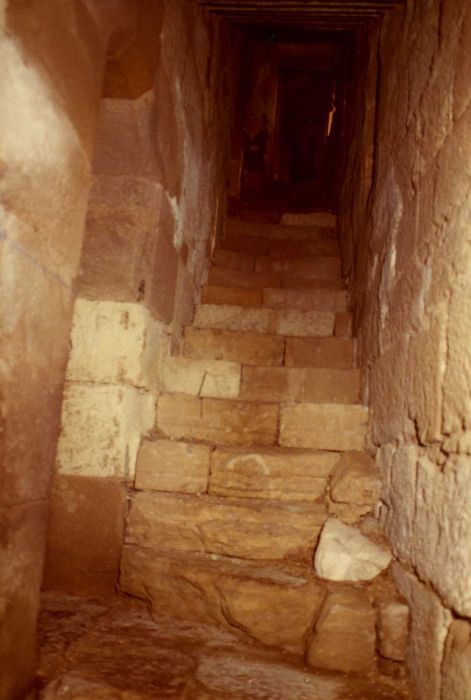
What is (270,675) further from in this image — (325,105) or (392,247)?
(325,105)

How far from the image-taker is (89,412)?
248 cm

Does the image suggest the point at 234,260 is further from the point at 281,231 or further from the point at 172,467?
the point at 172,467

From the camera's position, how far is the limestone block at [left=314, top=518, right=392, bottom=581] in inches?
82.4

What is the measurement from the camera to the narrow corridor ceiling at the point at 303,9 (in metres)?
3.30

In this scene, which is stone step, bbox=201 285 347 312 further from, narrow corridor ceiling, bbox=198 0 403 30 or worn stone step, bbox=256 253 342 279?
narrow corridor ceiling, bbox=198 0 403 30

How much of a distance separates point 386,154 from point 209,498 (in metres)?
2.27

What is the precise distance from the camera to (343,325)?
3830 mm

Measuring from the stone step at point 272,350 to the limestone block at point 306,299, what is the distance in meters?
0.67

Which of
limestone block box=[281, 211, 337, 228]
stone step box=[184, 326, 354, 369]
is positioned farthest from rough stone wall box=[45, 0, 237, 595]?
limestone block box=[281, 211, 337, 228]

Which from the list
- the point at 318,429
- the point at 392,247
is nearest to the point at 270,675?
the point at 318,429

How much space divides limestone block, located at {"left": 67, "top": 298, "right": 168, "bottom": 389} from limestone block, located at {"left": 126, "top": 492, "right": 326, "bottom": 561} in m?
0.64

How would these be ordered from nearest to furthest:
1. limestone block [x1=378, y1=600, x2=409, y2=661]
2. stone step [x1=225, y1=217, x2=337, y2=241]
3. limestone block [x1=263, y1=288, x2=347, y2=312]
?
limestone block [x1=378, y1=600, x2=409, y2=661], limestone block [x1=263, y1=288, x2=347, y2=312], stone step [x1=225, y1=217, x2=337, y2=241]

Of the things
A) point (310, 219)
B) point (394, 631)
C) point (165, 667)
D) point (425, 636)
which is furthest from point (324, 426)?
point (310, 219)

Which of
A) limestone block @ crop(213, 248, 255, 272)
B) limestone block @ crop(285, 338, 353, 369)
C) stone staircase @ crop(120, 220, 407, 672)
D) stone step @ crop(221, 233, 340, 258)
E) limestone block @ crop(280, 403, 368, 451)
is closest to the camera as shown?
stone staircase @ crop(120, 220, 407, 672)
